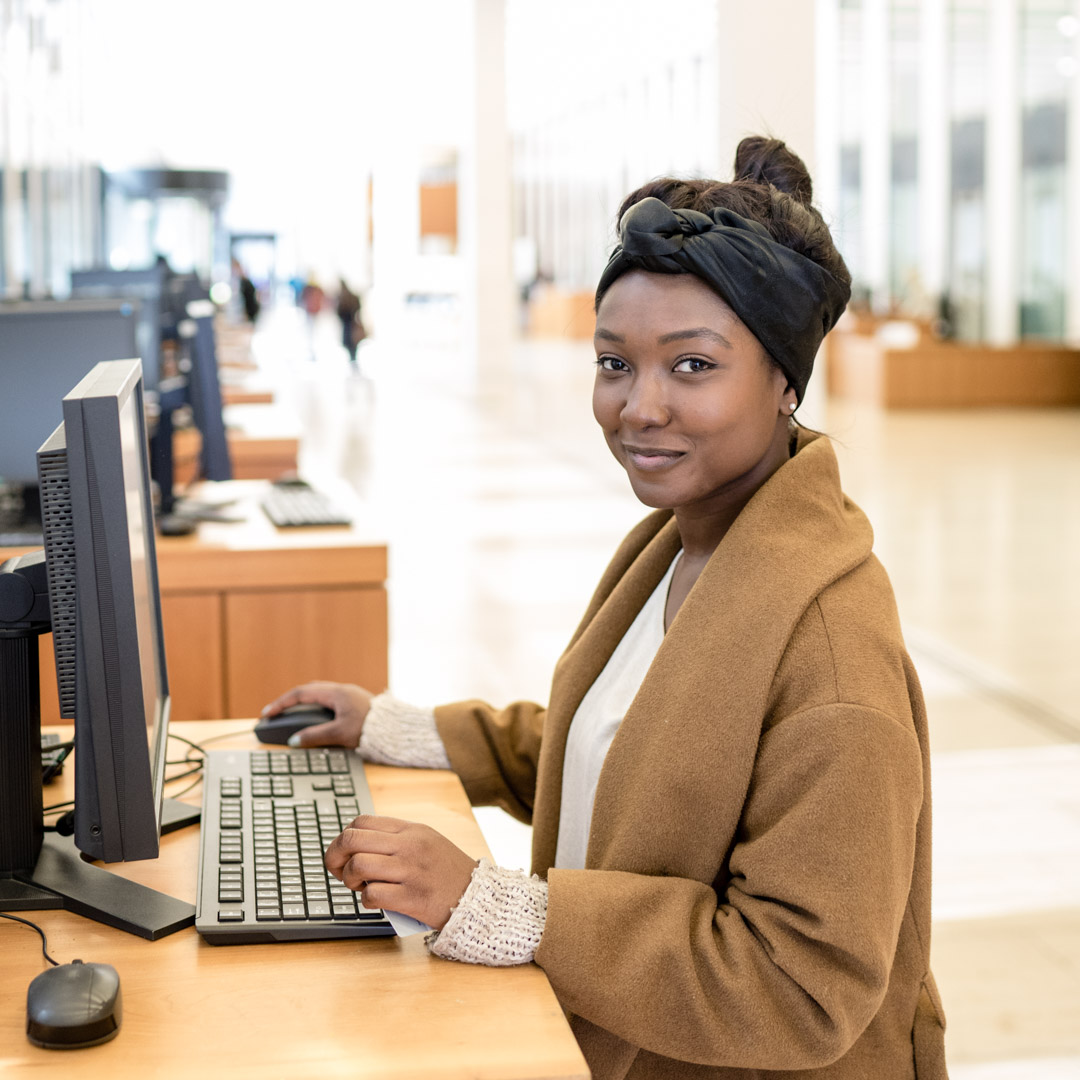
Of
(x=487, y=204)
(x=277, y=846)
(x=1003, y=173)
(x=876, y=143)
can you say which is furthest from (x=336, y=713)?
(x=876, y=143)

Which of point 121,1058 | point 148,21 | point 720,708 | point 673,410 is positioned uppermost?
point 148,21

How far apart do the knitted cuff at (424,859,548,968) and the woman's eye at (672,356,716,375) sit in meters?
0.52

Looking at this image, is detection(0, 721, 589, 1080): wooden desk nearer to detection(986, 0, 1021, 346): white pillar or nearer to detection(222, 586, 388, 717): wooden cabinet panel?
detection(222, 586, 388, 717): wooden cabinet panel

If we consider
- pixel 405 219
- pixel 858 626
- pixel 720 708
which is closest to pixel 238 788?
pixel 720 708

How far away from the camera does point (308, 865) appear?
1419mm

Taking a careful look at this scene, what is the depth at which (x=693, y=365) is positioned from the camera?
135cm

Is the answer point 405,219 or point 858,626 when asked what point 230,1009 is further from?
point 405,219

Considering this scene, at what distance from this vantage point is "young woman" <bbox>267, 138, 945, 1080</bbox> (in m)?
1.18

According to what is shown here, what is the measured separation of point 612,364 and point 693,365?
106 millimetres

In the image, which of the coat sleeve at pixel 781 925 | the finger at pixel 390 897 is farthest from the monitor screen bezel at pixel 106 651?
the coat sleeve at pixel 781 925

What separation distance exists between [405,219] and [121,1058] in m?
24.2

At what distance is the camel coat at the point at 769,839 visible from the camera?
117 centimetres

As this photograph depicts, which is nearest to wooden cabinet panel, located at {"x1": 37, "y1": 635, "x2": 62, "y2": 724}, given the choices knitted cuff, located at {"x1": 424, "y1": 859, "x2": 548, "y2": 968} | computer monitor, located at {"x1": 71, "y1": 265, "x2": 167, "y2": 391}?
knitted cuff, located at {"x1": 424, "y1": 859, "x2": 548, "y2": 968}

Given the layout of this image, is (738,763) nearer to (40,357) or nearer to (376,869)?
(376,869)
